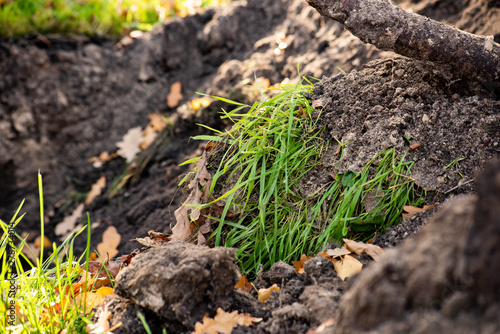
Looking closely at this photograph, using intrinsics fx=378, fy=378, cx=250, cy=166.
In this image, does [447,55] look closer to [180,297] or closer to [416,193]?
[416,193]

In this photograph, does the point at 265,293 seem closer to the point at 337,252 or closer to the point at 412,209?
the point at 337,252

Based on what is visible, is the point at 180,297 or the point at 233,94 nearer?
the point at 180,297

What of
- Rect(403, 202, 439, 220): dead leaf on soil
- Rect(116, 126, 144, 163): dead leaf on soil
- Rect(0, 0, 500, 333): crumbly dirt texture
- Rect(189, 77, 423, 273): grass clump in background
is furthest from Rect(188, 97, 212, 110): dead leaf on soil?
Rect(403, 202, 439, 220): dead leaf on soil

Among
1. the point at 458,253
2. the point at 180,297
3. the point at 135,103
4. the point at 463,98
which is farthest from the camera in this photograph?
the point at 135,103

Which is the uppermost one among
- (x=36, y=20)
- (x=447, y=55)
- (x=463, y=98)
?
(x=447, y=55)

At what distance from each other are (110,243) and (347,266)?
199cm

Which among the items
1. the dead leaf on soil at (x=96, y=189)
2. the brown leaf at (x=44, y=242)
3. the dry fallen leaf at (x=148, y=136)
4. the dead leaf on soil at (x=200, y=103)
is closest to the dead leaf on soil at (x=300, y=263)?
the dead leaf on soil at (x=200, y=103)

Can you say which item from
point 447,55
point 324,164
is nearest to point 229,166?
point 324,164

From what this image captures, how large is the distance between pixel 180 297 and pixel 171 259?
16 centimetres

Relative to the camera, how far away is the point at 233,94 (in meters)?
3.31

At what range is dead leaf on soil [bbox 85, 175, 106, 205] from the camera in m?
3.57

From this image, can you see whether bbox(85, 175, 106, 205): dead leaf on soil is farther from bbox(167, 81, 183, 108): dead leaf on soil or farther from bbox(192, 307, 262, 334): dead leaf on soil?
bbox(192, 307, 262, 334): dead leaf on soil

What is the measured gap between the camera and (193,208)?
2090 millimetres

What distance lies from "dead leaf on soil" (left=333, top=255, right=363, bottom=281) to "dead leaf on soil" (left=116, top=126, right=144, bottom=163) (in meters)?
2.59
